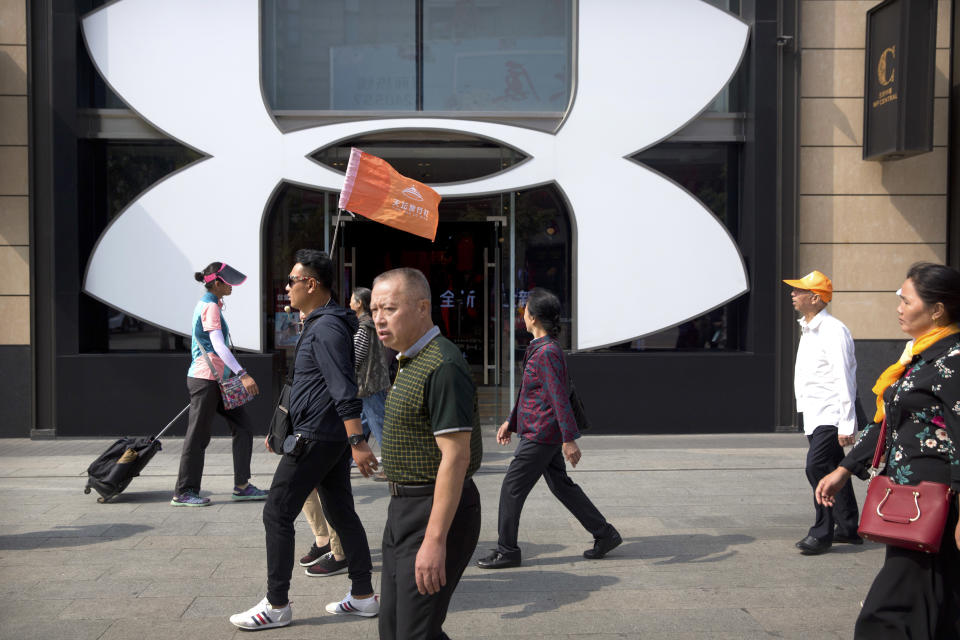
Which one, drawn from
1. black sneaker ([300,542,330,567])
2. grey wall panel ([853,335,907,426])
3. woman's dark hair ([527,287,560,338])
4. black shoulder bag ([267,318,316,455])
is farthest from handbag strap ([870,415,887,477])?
grey wall panel ([853,335,907,426])

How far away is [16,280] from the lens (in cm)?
1044

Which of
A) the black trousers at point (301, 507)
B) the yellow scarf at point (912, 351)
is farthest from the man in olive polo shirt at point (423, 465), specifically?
the yellow scarf at point (912, 351)

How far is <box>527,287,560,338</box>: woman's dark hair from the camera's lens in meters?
5.80

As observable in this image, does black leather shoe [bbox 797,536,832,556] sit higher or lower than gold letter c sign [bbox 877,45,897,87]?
lower

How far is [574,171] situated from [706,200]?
170cm

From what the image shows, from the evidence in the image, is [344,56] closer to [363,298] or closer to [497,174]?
[497,174]

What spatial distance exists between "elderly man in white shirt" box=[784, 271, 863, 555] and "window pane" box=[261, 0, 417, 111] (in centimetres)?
620

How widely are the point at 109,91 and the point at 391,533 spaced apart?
9.13 metres

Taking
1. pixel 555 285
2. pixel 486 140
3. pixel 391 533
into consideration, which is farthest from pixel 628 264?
pixel 391 533

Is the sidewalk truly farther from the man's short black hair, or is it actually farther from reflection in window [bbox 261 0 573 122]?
reflection in window [bbox 261 0 573 122]

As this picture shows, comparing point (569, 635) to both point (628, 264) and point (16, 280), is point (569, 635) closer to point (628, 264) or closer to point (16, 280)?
point (628, 264)

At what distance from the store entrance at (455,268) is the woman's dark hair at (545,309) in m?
5.45

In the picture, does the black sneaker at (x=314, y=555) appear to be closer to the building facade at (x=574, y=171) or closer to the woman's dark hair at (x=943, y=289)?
the woman's dark hair at (x=943, y=289)

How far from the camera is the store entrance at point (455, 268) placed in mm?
11516
